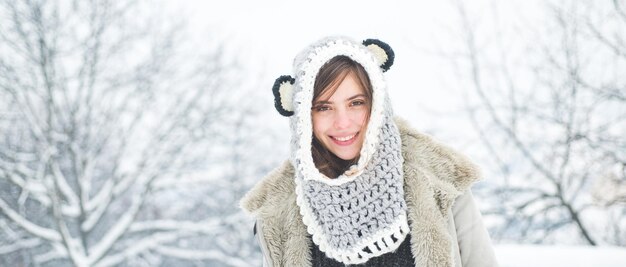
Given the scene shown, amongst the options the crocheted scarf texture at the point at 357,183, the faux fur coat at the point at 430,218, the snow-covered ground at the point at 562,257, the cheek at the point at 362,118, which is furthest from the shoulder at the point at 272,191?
→ the snow-covered ground at the point at 562,257

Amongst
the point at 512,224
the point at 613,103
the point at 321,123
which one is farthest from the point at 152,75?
the point at 321,123

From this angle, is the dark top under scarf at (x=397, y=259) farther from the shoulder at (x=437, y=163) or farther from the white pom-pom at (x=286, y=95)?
the white pom-pom at (x=286, y=95)

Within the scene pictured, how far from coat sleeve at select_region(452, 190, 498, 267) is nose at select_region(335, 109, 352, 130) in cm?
42

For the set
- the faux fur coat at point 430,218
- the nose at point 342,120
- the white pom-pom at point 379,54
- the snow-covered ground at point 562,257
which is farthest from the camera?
the snow-covered ground at point 562,257

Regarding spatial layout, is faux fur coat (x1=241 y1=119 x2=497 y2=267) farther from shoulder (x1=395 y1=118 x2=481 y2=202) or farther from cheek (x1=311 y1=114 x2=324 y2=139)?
cheek (x1=311 y1=114 x2=324 y2=139)

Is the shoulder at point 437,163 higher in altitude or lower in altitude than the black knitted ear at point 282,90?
lower

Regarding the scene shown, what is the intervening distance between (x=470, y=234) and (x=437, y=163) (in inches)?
9.6

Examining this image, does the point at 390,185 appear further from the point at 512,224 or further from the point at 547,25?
the point at 547,25

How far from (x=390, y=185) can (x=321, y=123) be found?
0.31 meters

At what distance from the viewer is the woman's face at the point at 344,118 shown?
1689mm

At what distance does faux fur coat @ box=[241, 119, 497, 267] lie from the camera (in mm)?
1560

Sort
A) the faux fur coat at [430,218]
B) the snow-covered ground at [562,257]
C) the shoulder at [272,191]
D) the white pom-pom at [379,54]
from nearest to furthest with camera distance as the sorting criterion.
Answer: the faux fur coat at [430,218] → the white pom-pom at [379,54] → the shoulder at [272,191] → the snow-covered ground at [562,257]

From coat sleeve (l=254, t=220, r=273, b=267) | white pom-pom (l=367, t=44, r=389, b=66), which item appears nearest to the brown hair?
white pom-pom (l=367, t=44, r=389, b=66)

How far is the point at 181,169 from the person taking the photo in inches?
→ 543
